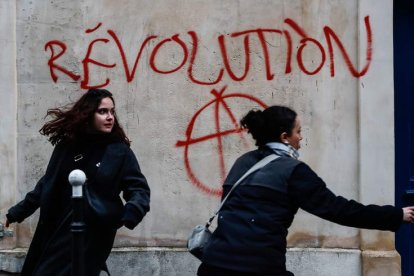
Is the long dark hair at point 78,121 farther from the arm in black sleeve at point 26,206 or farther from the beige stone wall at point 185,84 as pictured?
the beige stone wall at point 185,84

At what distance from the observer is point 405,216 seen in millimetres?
Answer: 4633

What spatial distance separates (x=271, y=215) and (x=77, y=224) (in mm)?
1105

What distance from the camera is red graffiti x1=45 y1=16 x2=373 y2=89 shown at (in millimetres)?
7059

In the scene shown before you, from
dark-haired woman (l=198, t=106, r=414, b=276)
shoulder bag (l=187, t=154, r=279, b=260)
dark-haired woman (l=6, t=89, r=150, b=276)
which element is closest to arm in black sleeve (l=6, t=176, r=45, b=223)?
dark-haired woman (l=6, t=89, r=150, b=276)

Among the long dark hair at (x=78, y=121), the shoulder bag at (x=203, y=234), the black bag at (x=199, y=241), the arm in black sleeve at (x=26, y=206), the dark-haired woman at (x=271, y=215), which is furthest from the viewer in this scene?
the arm in black sleeve at (x=26, y=206)

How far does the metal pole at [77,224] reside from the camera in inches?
193

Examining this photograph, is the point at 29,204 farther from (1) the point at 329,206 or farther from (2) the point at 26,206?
(1) the point at 329,206

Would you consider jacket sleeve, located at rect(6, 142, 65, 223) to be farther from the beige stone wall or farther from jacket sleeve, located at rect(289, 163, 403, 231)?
jacket sleeve, located at rect(289, 163, 403, 231)

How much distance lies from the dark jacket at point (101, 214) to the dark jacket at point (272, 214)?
79cm

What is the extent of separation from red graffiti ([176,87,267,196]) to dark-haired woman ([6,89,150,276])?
1.64 metres

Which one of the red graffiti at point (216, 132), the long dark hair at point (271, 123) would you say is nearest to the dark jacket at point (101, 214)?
the long dark hair at point (271, 123)

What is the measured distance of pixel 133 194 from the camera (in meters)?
5.25

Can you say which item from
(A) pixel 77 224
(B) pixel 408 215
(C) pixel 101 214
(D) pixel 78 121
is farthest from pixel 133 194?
(B) pixel 408 215

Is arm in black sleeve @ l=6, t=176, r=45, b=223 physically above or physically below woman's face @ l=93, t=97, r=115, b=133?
below
